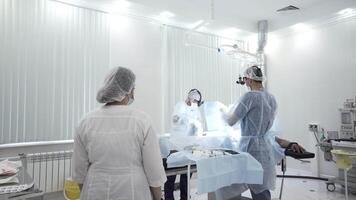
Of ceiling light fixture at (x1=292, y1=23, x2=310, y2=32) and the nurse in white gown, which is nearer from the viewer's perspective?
the nurse in white gown

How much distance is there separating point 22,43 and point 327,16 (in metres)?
4.14

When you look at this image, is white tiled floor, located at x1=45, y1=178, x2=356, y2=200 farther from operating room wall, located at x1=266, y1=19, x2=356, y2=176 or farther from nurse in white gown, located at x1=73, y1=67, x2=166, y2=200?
nurse in white gown, located at x1=73, y1=67, x2=166, y2=200

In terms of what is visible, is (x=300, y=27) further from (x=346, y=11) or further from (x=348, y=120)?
(x=348, y=120)

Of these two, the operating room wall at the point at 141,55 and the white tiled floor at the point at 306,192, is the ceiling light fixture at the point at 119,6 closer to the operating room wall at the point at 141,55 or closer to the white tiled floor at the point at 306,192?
the operating room wall at the point at 141,55

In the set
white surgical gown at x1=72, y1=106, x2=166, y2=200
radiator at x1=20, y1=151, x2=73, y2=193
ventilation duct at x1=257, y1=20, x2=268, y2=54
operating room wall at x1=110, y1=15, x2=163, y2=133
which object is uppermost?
ventilation duct at x1=257, y1=20, x2=268, y2=54

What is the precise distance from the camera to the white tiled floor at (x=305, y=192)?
10.5ft

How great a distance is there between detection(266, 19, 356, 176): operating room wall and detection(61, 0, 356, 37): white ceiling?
0.35 metres

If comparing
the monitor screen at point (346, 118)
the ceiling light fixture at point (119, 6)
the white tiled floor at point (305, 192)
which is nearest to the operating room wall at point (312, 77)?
the monitor screen at point (346, 118)

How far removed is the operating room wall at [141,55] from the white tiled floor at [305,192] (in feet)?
4.32

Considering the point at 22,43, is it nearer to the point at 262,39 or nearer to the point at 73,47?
the point at 73,47

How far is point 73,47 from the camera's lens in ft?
10.2

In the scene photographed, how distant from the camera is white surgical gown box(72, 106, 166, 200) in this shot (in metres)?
1.26

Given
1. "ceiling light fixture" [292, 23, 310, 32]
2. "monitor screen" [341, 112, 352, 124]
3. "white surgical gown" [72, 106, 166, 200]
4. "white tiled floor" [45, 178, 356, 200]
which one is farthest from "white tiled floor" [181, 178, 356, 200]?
"ceiling light fixture" [292, 23, 310, 32]

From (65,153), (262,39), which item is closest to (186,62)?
(262,39)
